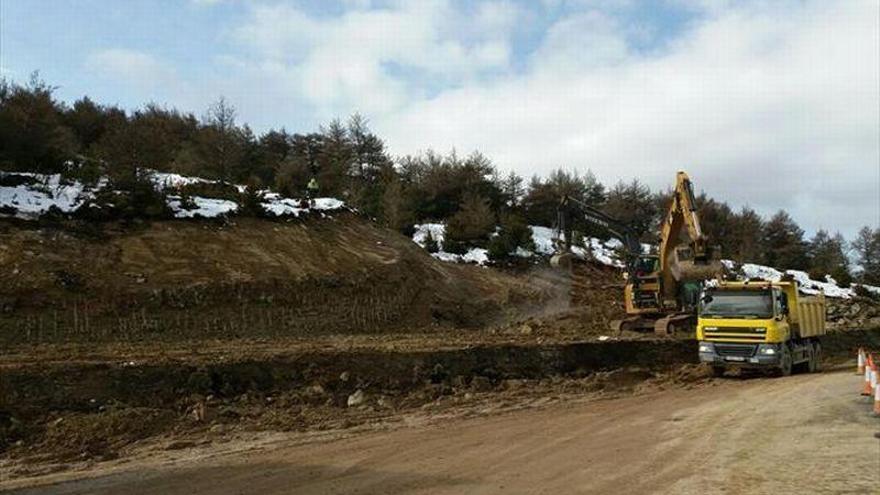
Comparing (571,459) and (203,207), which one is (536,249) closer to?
(203,207)

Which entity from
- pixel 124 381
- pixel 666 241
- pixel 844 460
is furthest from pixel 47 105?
pixel 844 460

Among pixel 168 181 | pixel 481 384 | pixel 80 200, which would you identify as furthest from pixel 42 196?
pixel 481 384

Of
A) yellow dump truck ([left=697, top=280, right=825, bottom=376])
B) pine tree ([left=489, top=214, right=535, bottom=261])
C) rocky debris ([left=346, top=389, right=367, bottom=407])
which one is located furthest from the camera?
pine tree ([left=489, top=214, right=535, bottom=261])

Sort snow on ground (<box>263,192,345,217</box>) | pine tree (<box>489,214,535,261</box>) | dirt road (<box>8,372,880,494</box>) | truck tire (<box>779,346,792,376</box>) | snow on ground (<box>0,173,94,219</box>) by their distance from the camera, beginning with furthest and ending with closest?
pine tree (<box>489,214,535,261</box>)
snow on ground (<box>263,192,345,217</box>)
snow on ground (<box>0,173,94,219</box>)
truck tire (<box>779,346,792,376</box>)
dirt road (<box>8,372,880,494</box>)

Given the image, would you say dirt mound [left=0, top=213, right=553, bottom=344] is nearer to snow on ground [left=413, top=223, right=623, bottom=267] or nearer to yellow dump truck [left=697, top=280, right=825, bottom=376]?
snow on ground [left=413, top=223, right=623, bottom=267]

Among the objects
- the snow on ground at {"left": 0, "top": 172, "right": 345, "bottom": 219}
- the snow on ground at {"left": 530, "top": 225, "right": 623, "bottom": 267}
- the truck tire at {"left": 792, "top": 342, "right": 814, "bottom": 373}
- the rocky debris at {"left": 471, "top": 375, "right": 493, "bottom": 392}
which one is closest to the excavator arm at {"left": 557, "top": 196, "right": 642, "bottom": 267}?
the truck tire at {"left": 792, "top": 342, "right": 814, "bottom": 373}

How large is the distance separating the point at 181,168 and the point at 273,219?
1039 centimetres

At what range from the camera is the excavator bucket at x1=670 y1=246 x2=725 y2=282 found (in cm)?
2422

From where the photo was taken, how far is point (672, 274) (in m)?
26.4

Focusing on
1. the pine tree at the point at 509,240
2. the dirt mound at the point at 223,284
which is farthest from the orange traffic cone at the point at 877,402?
the pine tree at the point at 509,240

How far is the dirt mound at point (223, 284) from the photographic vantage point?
68.3 feet

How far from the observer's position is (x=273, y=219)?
3003 cm

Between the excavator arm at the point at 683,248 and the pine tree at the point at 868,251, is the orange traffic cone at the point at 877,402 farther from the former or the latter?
the pine tree at the point at 868,251

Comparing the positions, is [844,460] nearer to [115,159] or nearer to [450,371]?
[450,371]
